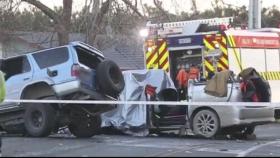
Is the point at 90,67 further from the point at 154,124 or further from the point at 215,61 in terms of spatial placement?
the point at 215,61

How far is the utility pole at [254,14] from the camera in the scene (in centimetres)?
2394

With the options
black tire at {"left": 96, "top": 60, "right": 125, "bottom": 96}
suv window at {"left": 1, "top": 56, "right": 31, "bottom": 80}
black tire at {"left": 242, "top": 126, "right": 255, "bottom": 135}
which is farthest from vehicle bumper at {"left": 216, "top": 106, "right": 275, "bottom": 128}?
suv window at {"left": 1, "top": 56, "right": 31, "bottom": 80}

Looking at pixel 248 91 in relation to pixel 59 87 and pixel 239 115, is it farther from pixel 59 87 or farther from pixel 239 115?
pixel 59 87

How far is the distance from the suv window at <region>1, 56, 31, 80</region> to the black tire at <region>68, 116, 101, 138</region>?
5.28ft

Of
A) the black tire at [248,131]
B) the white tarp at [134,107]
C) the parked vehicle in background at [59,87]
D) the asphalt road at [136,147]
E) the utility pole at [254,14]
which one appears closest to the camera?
the asphalt road at [136,147]

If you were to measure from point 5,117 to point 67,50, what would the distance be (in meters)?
2.16

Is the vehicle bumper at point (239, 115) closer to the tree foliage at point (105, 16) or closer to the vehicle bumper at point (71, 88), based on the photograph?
the vehicle bumper at point (71, 88)

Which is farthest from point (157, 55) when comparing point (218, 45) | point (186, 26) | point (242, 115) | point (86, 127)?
point (242, 115)

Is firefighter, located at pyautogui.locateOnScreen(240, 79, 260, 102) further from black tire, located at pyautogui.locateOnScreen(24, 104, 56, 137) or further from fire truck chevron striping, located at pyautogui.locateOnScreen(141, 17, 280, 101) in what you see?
black tire, located at pyautogui.locateOnScreen(24, 104, 56, 137)

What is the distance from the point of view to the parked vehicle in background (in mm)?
13242

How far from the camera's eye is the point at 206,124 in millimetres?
14008

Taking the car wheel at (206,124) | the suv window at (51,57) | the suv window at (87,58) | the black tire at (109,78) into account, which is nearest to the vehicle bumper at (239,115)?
the car wheel at (206,124)

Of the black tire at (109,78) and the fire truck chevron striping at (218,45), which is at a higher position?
the fire truck chevron striping at (218,45)

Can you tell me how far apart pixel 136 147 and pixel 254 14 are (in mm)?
13689
